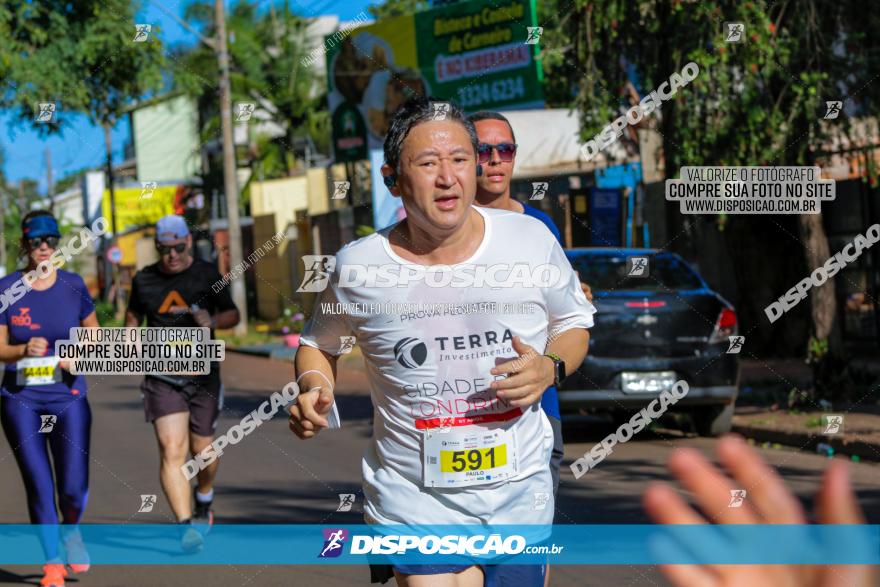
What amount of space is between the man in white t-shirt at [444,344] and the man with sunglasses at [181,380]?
4104mm

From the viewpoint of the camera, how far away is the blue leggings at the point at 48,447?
7176 mm

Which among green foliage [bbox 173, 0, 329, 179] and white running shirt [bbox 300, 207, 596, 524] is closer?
white running shirt [bbox 300, 207, 596, 524]

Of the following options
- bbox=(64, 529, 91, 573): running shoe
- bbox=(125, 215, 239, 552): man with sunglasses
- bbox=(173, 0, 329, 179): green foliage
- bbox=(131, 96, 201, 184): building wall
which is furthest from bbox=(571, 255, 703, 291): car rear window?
bbox=(131, 96, 201, 184): building wall

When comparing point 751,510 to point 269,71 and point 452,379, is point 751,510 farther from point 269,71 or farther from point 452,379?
point 269,71

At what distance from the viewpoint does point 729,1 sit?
509 inches

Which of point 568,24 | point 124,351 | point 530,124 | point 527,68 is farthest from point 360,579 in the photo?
point 530,124

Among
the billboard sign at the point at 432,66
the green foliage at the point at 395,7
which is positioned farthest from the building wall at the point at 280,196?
Answer: the billboard sign at the point at 432,66

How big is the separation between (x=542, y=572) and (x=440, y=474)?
0.45 meters

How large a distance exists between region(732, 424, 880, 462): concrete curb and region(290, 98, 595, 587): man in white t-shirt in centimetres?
732

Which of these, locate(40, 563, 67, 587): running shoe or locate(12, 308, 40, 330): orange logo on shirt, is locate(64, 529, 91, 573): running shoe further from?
locate(12, 308, 40, 330): orange logo on shirt

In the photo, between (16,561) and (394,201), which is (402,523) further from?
(394,201)

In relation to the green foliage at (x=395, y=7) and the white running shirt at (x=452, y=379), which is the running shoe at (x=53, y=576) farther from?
the green foliage at (x=395, y=7)

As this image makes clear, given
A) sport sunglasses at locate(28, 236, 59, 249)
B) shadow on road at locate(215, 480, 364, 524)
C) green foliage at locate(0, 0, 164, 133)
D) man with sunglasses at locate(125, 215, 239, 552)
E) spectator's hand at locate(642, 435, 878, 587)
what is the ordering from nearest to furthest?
spectator's hand at locate(642, 435, 878, 587) < sport sunglasses at locate(28, 236, 59, 249) < man with sunglasses at locate(125, 215, 239, 552) < shadow on road at locate(215, 480, 364, 524) < green foliage at locate(0, 0, 164, 133)

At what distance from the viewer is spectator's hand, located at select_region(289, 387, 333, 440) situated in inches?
141
